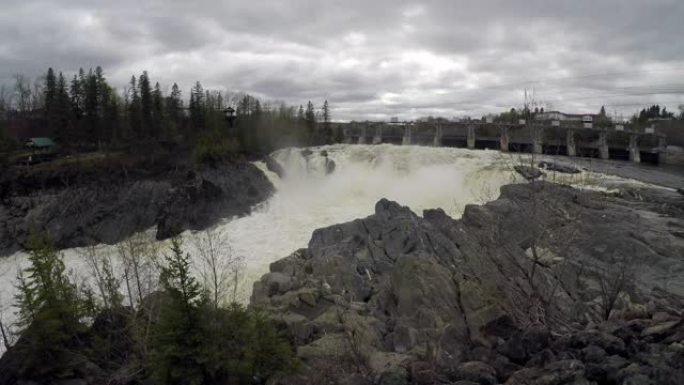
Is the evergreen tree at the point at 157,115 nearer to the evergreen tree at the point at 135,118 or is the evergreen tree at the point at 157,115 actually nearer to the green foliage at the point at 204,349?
the evergreen tree at the point at 135,118

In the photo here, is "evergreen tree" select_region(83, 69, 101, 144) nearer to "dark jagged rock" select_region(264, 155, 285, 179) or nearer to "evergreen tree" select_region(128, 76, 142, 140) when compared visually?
"evergreen tree" select_region(128, 76, 142, 140)

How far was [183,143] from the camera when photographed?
5666 centimetres

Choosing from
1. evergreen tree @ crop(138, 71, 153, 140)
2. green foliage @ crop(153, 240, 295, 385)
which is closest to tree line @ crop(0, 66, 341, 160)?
evergreen tree @ crop(138, 71, 153, 140)

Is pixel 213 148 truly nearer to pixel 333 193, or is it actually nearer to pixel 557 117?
pixel 333 193

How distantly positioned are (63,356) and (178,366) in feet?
16.2

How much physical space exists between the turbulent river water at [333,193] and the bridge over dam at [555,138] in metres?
7.84

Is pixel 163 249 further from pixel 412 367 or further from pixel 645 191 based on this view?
pixel 645 191

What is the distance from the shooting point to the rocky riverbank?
37469 millimetres

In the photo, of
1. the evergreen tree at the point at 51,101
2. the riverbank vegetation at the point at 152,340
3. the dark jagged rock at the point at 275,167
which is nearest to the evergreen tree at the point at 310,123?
the dark jagged rock at the point at 275,167

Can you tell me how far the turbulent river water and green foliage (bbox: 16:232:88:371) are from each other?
8.41 m

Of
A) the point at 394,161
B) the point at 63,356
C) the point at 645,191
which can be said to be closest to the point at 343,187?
the point at 394,161

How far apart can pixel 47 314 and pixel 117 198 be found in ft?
102

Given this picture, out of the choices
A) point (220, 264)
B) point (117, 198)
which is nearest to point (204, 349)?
point (220, 264)

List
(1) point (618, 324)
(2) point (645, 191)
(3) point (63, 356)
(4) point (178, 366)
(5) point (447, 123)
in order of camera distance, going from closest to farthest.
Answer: (1) point (618, 324) < (4) point (178, 366) < (3) point (63, 356) < (2) point (645, 191) < (5) point (447, 123)
